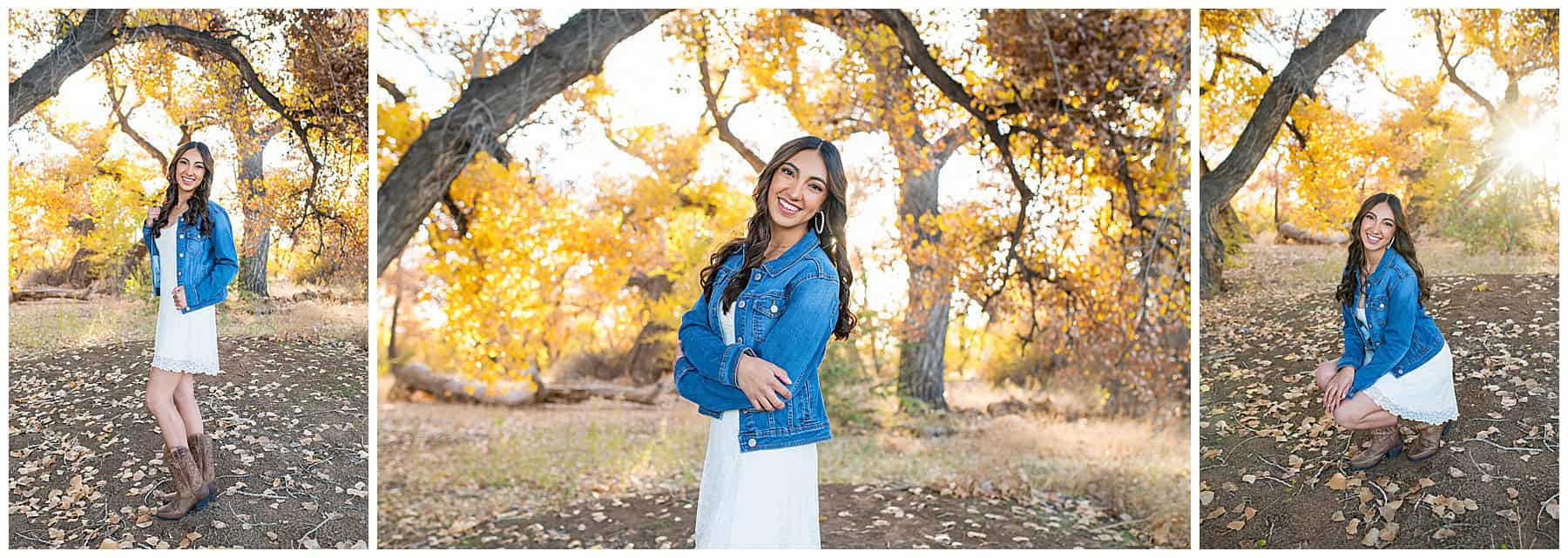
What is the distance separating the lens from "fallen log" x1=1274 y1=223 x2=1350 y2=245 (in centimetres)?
314

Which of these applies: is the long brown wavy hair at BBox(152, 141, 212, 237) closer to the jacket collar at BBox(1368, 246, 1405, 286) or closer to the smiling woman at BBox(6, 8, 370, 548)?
the smiling woman at BBox(6, 8, 370, 548)

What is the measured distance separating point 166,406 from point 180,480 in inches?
9.4

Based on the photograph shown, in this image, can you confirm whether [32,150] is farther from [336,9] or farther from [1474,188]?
[1474,188]

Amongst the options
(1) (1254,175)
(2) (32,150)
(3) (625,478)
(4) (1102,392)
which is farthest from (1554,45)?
(2) (32,150)

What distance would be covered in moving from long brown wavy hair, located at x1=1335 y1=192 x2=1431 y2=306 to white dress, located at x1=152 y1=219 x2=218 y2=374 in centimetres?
372

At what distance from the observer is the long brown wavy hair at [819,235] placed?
7.48ft

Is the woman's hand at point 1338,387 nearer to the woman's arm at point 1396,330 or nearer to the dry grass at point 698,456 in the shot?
the woman's arm at point 1396,330

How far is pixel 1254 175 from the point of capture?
11.0 feet

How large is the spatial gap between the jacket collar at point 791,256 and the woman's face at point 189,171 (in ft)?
6.65

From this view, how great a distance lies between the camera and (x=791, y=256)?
87.6 inches

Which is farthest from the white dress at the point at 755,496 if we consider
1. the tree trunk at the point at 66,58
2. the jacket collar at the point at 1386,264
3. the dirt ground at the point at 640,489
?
the tree trunk at the point at 66,58

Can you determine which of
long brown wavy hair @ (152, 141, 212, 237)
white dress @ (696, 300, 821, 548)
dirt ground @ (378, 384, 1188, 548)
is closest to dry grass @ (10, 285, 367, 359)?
long brown wavy hair @ (152, 141, 212, 237)

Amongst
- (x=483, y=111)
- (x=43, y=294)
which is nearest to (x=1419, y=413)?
(x=483, y=111)
